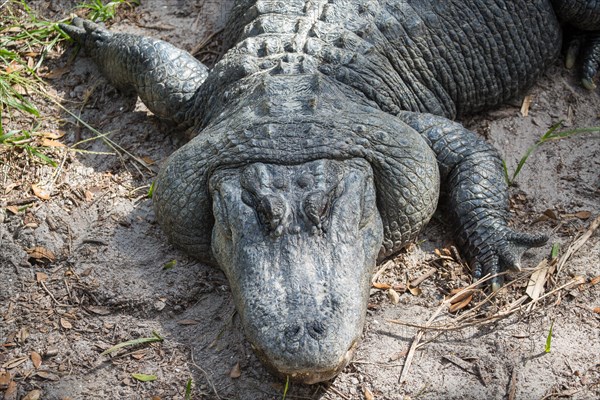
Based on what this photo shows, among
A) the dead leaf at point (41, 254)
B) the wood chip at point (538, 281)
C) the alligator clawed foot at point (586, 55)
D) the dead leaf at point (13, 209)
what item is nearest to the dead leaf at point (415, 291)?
the wood chip at point (538, 281)

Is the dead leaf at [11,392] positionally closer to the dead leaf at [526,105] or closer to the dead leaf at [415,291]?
the dead leaf at [415,291]

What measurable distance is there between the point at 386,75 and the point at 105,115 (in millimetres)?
1989

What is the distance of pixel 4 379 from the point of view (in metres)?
3.53

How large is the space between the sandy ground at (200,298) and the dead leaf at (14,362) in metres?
0.01

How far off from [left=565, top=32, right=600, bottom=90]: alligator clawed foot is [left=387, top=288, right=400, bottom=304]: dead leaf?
2318mm

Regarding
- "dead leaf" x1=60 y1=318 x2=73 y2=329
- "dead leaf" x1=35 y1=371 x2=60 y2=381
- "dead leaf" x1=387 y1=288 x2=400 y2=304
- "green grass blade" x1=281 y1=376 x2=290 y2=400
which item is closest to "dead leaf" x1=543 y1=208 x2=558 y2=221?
"dead leaf" x1=387 y1=288 x2=400 y2=304

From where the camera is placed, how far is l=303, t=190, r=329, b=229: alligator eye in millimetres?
3498

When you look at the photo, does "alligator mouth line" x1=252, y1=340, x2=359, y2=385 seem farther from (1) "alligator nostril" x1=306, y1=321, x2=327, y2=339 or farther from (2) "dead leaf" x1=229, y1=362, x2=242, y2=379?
(2) "dead leaf" x1=229, y1=362, x2=242, y2=379

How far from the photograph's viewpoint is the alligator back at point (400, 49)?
4.43 m

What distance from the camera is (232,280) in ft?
11.9

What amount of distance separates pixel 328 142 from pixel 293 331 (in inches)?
43.8

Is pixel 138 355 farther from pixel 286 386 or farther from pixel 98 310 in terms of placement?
pixel 286 386

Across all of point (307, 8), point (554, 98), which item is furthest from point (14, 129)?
point (554, 98)

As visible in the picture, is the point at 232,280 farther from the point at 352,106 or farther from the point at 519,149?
the point at 519,149
